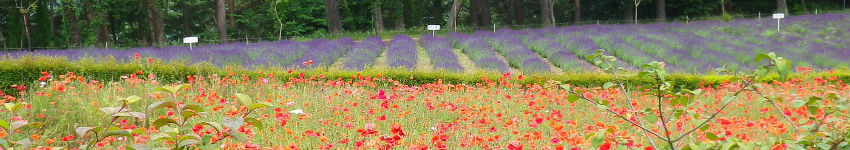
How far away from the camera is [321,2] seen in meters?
31.6

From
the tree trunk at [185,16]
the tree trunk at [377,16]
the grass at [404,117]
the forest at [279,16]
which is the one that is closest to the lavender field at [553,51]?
the tree trunk at [377,16]

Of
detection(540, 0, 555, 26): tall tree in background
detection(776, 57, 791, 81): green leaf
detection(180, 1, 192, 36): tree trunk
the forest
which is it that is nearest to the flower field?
detection(776, 57, 791, 81): green leaf

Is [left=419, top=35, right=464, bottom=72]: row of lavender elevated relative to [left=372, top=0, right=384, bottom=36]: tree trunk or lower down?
lower down

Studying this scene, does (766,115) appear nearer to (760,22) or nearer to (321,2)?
(760,22)

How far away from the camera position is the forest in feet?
91.5

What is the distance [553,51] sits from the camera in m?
14.9

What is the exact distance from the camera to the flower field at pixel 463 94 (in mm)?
2541

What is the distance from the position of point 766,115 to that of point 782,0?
24458mm

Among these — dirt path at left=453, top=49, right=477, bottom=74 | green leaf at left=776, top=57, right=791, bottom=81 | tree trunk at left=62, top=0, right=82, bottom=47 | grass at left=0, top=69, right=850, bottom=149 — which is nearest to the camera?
green leaf at left=776, top=57, right=791, bottom=81

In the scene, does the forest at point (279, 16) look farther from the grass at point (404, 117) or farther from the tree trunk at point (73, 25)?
the grass at point (404, 117)

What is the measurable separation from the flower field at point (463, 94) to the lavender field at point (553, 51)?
0.23 ft

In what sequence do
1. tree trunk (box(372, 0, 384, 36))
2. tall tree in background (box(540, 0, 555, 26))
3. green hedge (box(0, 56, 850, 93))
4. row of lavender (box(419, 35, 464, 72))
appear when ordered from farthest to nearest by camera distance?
1. tall tree in background (box(540, 0, 555, 26))
2. tree trunk (box(372, 0, 384, 36))
3. row of lavender (box(419, 35, 464, 72))
4. green hedge (box(0, 56, 850, 93))

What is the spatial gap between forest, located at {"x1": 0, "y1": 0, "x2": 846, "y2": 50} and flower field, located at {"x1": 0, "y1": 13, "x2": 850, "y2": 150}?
9171 mm

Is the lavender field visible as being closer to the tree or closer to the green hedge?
the green hedge
